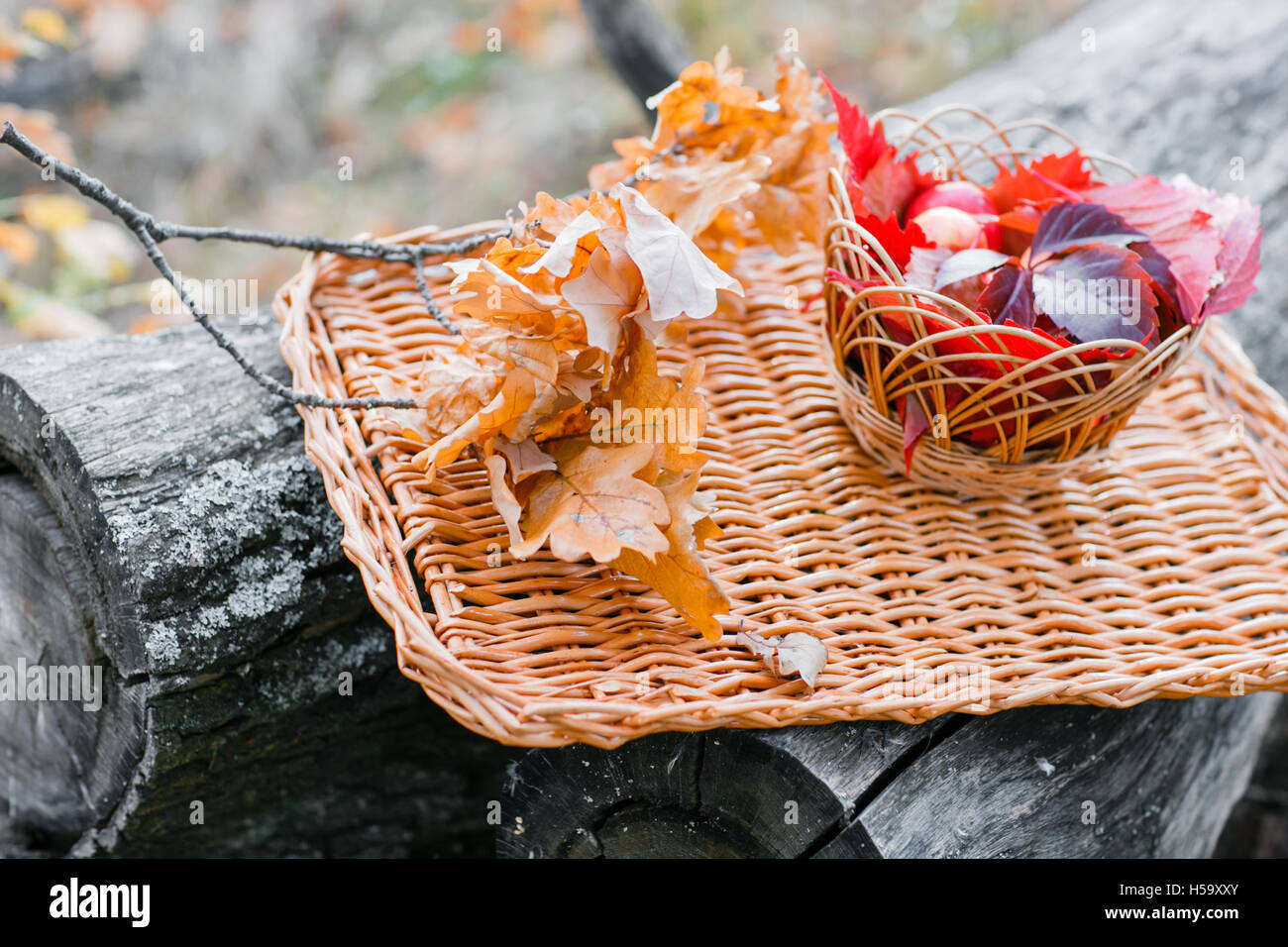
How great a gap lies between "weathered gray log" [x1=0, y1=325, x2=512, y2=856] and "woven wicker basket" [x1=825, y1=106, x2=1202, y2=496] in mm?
517

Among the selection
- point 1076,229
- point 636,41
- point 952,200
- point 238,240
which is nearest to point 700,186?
point 952,200

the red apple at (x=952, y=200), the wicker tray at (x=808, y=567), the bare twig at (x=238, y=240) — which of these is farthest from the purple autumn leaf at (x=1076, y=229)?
the bare twig at (x=238, y=240)

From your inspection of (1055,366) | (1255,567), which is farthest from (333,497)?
(1255,567)

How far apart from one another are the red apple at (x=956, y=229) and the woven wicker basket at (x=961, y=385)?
0.08 m

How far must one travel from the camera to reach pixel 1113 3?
189cm

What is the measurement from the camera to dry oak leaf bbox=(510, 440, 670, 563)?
0.70 meters

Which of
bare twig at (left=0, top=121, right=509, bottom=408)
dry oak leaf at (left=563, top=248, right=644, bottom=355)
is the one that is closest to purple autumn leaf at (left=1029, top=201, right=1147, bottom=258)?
dry oak leaf at (left=563, top=248, right=644, bottom=355)

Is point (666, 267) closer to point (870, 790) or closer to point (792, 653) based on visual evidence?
point (792, 653)

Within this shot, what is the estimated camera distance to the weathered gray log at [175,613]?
83 cm

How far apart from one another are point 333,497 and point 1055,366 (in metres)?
0.60

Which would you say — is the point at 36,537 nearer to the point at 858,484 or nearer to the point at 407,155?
the point at 858,484

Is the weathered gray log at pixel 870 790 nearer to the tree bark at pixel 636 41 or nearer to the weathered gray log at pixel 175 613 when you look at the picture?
the weathered gray log at pixel 175 613

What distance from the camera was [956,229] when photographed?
2.97ft
